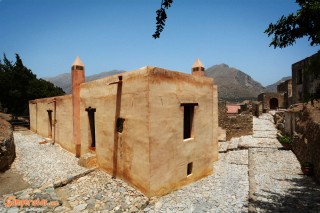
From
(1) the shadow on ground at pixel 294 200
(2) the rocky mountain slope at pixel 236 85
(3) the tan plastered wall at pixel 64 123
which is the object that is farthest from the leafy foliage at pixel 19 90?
(2) the rocky mountain slope at pixel 236 85

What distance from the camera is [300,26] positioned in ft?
14.2

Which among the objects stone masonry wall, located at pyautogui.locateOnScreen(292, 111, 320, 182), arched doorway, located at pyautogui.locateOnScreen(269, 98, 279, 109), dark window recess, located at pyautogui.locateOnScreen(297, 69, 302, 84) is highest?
dark window recess, located at pyautogui.locateOnScreen(297, 69, 302, 84)

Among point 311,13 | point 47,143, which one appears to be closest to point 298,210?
point 311,13

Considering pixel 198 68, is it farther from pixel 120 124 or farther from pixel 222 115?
pixel 222 115

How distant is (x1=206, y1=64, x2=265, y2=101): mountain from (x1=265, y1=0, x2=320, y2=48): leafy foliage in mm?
55735

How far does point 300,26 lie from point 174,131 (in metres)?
4.56

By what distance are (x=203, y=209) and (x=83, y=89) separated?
24.4 feet

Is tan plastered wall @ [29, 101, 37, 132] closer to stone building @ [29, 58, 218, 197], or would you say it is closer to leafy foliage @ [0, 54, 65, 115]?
leafy foliage @ [0, 54, 65, 115]

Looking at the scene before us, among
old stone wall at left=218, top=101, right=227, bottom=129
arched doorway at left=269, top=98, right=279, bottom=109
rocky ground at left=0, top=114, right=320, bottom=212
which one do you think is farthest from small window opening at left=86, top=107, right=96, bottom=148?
arched doorway at left=269, top=98, right=279, bottom=109

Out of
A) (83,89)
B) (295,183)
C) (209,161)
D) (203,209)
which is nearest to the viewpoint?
(203,209)

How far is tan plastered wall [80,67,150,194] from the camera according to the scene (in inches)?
254

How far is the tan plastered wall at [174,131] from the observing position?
646cm

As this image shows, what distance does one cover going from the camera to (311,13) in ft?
13.2

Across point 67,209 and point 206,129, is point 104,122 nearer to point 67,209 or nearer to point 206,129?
point 67,209
